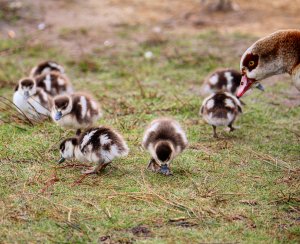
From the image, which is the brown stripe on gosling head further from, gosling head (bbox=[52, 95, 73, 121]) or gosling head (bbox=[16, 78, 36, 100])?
gosling head (bbox=[16, 78, 36, 100])

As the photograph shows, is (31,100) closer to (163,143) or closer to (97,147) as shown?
(97,147)

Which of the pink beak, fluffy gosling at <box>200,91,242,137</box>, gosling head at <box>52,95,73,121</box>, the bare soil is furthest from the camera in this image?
the bare soil

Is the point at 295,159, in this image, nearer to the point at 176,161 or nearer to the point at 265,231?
the point at 176,161

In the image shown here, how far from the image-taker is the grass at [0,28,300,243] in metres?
4.52

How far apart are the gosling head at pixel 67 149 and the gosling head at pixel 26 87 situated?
1.62 meters

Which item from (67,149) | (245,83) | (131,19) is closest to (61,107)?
(67,149)

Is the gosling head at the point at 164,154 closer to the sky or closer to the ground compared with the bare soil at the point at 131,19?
closer to the ground

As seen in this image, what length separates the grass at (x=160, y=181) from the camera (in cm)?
452

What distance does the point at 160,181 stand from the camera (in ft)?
18.0

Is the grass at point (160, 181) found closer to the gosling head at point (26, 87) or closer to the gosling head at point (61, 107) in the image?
the gosling head at point (61, 107)

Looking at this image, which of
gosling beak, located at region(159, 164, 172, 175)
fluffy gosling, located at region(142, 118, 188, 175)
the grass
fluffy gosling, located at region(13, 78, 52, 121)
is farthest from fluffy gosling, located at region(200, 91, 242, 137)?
fluffy gosling, located at region(13, 78, 52, 121)

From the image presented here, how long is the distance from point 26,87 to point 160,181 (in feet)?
8.11

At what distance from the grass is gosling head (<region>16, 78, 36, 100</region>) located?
476 mm

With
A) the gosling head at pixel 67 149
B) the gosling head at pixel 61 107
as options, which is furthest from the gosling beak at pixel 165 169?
the gosling head at pixel 61 107
